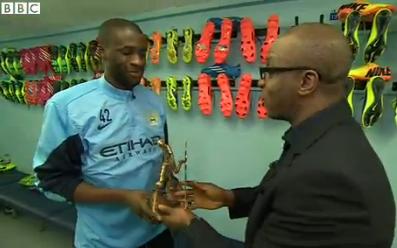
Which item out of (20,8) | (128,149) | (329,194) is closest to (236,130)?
(128,149)

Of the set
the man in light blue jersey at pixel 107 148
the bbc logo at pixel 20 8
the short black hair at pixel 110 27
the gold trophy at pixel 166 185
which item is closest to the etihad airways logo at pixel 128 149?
the man in light blue jersey at pixel 107 148

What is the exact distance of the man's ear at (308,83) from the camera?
0.76 meters

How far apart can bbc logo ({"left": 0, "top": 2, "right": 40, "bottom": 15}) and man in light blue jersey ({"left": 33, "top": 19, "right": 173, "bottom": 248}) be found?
1543 millimetres

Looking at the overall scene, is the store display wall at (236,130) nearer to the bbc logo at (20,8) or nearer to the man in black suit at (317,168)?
the bbc logo at (20,8)

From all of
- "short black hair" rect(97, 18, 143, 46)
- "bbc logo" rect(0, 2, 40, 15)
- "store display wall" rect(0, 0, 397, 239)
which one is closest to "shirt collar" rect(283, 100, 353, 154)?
"short black hair" rect(97, 18, 143, 46)

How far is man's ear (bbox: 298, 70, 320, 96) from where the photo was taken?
757 millimetres

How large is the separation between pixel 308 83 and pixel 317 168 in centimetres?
18

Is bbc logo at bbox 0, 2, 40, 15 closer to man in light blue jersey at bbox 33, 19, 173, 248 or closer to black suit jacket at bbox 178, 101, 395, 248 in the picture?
man in light blue jersey at bbox 33, 19, 173, 248

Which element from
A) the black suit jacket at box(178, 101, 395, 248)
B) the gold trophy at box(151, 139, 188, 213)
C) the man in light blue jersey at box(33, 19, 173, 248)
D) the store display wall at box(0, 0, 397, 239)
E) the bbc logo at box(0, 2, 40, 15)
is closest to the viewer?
the black suit jacket at box(178, 101, 395, 248)

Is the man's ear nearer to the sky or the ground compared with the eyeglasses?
nearer to the ground

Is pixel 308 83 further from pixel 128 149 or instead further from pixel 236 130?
pixel 236 130

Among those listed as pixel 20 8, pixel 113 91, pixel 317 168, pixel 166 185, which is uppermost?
pixel 20 8

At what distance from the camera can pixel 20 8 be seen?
2.54 meters

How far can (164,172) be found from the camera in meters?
Answer: 1.08
